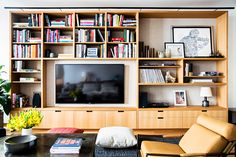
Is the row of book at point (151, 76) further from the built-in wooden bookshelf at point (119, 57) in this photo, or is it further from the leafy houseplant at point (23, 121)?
the leafy houseplant at point (23, 121)

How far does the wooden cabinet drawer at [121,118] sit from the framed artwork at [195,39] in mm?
1780

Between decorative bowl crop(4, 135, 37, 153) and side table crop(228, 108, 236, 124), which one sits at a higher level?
decorative bowl crop(4, 135, 37, 153)

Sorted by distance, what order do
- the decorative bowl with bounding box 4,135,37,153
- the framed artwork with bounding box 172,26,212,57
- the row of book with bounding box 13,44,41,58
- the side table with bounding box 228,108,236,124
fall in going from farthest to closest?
the framed artwork with bounding box 172,26,212,57 < the row of book with bounding box 13,44,41,58 < the side table with bounding box 228,108,236,124 < the decorative bowl with bounding box 4,135,37,153

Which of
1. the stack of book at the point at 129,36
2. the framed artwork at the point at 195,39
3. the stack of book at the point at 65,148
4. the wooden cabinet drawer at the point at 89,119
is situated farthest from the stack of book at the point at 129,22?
the stack of book at the point at 65,148

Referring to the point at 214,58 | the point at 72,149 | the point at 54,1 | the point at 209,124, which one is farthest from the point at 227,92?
the point at 54,1

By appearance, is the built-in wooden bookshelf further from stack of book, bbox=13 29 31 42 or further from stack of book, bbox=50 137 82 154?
stack of book, bbox=50 137 82 154

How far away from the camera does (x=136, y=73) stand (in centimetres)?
454

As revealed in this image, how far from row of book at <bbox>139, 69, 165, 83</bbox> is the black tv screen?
429mm

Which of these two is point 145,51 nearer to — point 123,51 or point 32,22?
point 123,51

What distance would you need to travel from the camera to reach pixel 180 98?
15.7 feet

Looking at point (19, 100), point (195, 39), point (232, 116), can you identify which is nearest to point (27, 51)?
point (19, 100)

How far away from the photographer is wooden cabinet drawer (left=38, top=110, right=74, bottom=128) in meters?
4.43

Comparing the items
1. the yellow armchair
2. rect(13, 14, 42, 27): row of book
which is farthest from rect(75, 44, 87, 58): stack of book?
the yellow armchair

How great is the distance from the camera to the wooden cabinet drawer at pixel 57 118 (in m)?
4.43
